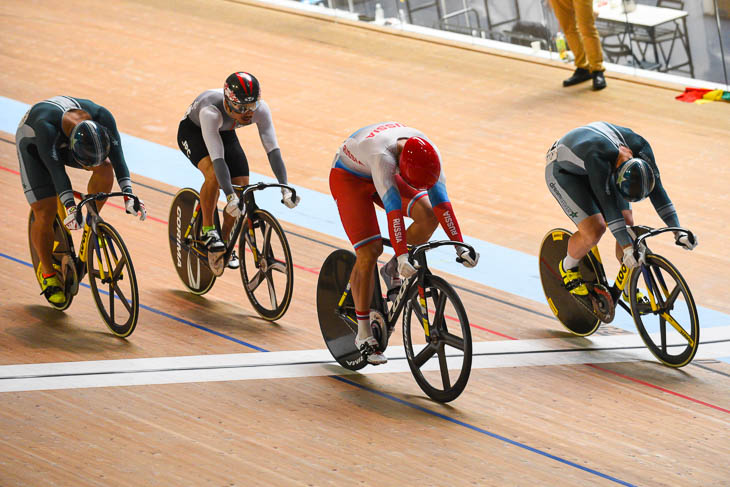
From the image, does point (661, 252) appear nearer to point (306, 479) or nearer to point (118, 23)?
point (306, 479)

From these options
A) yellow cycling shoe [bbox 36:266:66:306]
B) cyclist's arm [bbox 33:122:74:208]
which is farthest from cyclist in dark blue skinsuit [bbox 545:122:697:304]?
yellow cycling shoe [bbox 36:266:66:306]

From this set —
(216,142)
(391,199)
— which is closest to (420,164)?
(391,199)

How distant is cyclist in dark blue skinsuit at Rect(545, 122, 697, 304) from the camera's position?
168 inches

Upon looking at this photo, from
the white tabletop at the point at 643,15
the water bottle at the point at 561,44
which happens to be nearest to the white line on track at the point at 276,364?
the white tabletop at the point at 643,15

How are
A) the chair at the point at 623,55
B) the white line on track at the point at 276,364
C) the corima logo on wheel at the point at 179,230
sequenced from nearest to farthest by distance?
1. the white line on track at the point at 276,364
2. the corima logo on wheel at the point at 179,230
3. the chair at the point at 623,55

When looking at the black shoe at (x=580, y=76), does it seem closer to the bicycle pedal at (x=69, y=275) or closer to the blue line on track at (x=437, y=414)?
the blue line on track at (x=437, y=414)

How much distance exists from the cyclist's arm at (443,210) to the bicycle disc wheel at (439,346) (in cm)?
19

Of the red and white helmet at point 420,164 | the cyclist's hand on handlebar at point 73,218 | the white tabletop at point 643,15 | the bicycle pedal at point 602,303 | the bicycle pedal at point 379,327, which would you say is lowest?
the bicycle pedal at point 602,303

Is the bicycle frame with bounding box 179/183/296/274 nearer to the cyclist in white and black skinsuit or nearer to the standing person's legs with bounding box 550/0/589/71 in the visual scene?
the cyclist in white and black skinsuit

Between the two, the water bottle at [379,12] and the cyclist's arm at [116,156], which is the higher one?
the cyclist's arm at [116,156]

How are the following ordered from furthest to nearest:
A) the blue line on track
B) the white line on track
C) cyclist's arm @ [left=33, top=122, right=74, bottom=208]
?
cyclist's arm @ [left=33, top=122, right=74, bottom=208], the white line on track, the blue line on track

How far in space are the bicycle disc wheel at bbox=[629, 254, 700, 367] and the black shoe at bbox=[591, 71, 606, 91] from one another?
416 cm

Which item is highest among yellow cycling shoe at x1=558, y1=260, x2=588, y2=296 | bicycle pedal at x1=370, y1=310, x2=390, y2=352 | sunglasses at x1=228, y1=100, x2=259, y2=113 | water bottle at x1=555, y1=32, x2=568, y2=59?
sunglasses at x1=228, y1=100, x2=259, y2=113

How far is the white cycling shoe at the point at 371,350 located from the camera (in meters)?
4.24
